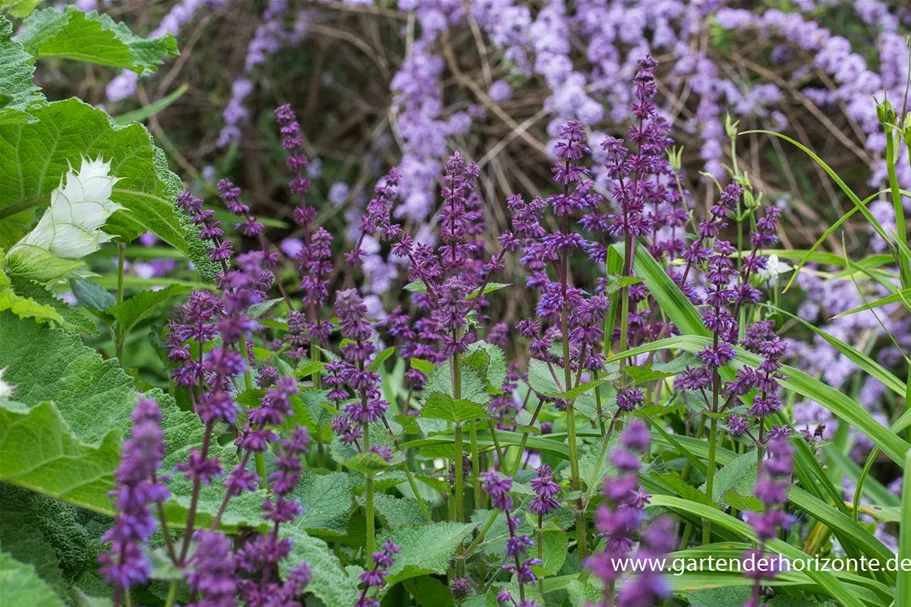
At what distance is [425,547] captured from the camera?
1203 mm

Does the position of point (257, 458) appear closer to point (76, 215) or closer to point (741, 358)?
point (76, 215)

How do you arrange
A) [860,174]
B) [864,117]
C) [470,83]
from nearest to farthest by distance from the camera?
[864,117]
[470,83]
[860,174]

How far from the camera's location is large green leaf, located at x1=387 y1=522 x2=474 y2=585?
1.16 metres

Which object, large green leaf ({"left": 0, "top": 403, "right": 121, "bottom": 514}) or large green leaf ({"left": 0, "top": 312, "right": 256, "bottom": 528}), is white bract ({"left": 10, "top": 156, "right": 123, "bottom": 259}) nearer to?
large green leaf ({"left": 0, "top": 312, "right": 256, "bottom": 528})

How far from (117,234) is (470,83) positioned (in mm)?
2531

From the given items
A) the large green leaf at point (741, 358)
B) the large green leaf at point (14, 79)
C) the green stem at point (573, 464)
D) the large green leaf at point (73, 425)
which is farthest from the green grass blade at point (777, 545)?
the large green leaf at point (14, 79)

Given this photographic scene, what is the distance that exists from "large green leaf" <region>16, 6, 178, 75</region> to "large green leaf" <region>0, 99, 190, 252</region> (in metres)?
0.27

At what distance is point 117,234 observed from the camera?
1762 millimetres

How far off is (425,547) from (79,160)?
3.27ft

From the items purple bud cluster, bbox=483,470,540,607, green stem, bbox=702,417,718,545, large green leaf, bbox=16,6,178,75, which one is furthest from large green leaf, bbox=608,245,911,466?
large green leaf, bbox=16,6,178,75

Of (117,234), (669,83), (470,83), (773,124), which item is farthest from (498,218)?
(117,234)

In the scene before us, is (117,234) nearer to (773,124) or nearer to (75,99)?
(75,99)

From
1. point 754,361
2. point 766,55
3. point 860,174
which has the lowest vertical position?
point 754,361

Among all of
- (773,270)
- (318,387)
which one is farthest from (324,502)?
(773,270)
